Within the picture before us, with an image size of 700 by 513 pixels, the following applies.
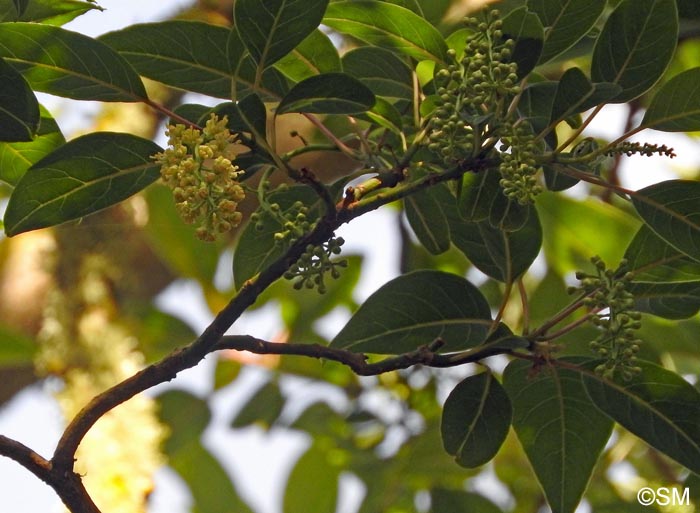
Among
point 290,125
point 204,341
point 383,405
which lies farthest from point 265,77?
point 383,405

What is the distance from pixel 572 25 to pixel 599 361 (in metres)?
0.22

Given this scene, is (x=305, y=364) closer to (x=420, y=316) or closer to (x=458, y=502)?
(x=458, y=502)

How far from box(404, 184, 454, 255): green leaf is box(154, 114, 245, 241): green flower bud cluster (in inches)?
7.7

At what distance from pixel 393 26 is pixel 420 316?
0.65ft

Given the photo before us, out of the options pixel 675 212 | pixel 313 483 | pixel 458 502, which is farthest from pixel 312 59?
pixel 313 483

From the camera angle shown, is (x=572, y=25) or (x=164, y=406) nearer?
(x=572, y=25)

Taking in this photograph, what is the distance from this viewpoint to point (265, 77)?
2.16ft

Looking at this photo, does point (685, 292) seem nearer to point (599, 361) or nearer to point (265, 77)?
point (599, 361)

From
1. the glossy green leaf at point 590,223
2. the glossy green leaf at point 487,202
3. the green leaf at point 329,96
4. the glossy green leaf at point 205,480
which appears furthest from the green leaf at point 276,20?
the glossy green leaf at point 205,480

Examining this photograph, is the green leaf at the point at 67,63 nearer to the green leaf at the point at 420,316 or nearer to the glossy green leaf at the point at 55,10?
the glossy green leaf at the point at 55,10

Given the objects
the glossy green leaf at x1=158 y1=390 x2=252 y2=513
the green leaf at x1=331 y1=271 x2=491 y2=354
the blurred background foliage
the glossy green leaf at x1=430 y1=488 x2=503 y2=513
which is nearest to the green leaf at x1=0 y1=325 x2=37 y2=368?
A: the blurred background foliage

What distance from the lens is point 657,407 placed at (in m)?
0.69

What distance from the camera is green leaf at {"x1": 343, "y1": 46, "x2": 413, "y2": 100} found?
0.69 metres

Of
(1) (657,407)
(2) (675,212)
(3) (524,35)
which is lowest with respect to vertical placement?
(1) (657,407)
